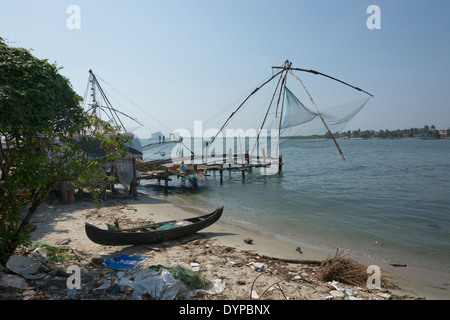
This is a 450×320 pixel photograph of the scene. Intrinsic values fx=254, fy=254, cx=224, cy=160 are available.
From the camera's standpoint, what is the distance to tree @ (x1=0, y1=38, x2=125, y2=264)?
3.38 meters

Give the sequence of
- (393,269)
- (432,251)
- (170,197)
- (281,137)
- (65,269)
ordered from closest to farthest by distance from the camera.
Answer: (65,269)
(393,269)
(432,251)
(170,197)
(281,137)

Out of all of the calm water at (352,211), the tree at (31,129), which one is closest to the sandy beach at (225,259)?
the tree at (31,129)

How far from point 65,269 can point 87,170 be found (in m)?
2.05

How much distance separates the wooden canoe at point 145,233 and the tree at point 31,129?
1877 millimetres

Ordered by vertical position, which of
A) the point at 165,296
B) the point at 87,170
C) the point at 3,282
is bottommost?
the point at 165,296

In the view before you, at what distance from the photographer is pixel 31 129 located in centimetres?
345

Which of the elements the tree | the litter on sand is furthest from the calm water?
the tree

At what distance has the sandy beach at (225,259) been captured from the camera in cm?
459

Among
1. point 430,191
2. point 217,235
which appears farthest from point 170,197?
point 430,191

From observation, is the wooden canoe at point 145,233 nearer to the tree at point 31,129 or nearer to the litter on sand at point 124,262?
the litter on sand at point 124,262

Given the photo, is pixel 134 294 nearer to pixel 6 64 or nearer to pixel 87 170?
pixel 87 170

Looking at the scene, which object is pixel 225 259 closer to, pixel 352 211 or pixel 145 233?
pixel 145 233

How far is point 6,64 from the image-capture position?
336 centimetres

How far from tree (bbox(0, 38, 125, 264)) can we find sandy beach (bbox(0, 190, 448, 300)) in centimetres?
117
